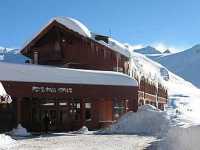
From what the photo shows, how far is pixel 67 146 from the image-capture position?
2167cm

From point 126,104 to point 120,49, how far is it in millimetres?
5089

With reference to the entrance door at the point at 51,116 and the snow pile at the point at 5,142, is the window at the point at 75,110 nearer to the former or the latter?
the entrance door at the point at 51,116

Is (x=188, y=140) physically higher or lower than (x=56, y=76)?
Result: lower

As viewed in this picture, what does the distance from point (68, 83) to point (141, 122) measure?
5593 millimetres

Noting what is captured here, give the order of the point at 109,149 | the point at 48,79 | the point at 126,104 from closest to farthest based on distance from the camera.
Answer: the point at 109,149, the point at 48,79, the point at 126,104

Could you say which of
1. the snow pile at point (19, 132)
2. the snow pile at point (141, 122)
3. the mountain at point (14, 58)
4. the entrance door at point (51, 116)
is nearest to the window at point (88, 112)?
the entrance door at point (51, 116)

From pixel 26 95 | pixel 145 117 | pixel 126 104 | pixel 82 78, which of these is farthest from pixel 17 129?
pixel 126 104

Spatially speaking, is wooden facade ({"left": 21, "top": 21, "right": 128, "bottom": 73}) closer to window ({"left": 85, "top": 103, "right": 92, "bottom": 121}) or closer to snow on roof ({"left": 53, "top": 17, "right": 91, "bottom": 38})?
snow on roof ({"left": 53, "top": 17, "right": 91, "bottom": 38})

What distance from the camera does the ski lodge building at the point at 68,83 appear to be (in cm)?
3212

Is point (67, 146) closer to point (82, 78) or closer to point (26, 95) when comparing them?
point (26, 95)

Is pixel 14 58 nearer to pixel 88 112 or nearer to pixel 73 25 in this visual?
pixel 73 25

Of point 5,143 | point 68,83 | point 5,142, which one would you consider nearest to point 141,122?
point 68,83

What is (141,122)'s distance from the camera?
3347cm

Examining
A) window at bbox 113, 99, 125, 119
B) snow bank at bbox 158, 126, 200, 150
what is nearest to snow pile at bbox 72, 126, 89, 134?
window at bbox 113, 99, 125, 119
